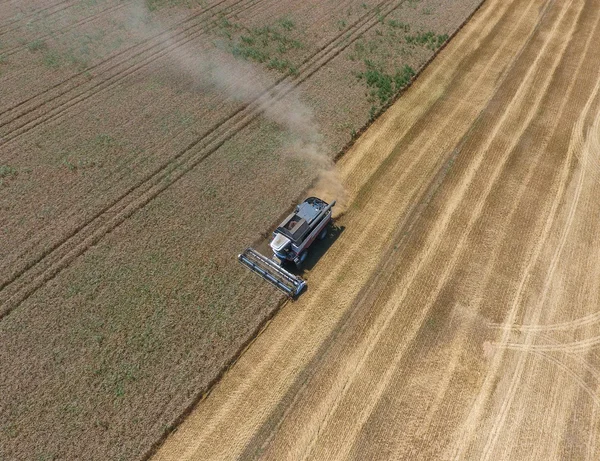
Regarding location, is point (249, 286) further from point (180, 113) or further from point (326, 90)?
point (326, 90)

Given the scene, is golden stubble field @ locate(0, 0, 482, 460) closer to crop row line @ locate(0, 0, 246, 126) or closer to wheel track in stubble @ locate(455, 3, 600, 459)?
crop row line @ locate(0, 0, 246, 126)

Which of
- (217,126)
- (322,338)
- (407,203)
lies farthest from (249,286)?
(217,126)

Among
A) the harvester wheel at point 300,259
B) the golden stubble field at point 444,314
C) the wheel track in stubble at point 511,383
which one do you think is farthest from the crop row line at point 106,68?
the wheel track in stubble at point 511,383

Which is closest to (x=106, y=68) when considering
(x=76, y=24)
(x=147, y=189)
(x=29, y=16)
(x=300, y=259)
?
(x=76, y=24)

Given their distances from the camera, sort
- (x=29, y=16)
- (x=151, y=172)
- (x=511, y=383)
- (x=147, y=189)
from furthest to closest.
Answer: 1. (x=29, y=16)
2. (x=151, y=172)
3. (x=147, y=189)
4. (x=511, y=383)

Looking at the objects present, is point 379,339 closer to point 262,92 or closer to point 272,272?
point 272,272

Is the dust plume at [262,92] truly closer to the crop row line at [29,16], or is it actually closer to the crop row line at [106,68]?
the crop row line at [106,68]

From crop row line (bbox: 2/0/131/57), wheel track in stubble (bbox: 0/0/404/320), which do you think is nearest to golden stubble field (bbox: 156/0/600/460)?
wheel track in stubble (bbox: 0/0/404/320)
